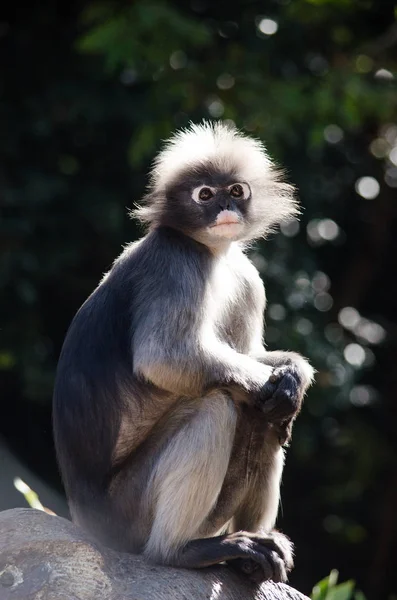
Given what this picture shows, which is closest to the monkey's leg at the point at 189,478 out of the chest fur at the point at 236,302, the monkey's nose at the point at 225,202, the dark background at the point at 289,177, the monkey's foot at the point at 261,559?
the monkey's foot at the point at 261,559

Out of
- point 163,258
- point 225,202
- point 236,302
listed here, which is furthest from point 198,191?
point 236,302

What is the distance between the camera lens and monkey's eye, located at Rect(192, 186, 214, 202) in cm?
520

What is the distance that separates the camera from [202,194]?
5.21 metres

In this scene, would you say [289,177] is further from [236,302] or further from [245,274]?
[236,302]

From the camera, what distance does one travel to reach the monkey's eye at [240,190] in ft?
17.3

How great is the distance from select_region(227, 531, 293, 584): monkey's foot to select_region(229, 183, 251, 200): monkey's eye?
153cm

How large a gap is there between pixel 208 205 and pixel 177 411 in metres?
0.97

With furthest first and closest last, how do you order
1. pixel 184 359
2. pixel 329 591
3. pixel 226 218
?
pixel 329 591 < pixel 226 218 < pixel 184 359

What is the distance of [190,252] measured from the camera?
5.11m

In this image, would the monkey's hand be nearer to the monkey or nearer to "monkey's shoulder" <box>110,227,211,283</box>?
the monkey

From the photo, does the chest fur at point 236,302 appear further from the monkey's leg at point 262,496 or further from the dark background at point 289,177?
the dark background at point 289,177

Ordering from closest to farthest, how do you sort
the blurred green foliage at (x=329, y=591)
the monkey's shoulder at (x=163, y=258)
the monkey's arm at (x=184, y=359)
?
the monkey's arm at (x=184, y=359)
the monkey's shoulder at (x=163, y=258)
the blurred green foliage at (x=329, y=591)

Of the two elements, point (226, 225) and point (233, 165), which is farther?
point (233, 165)

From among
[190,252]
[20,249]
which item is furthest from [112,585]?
[20,249]
